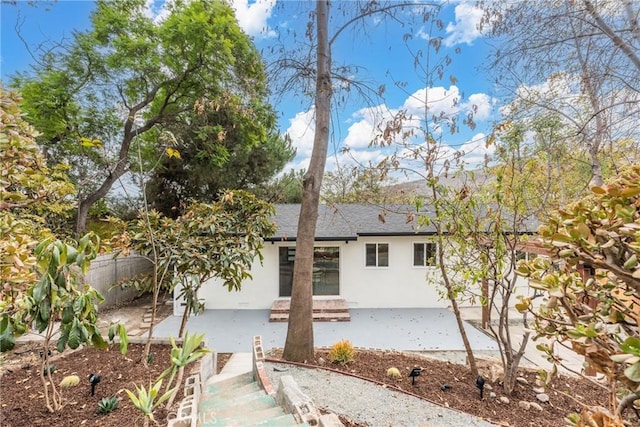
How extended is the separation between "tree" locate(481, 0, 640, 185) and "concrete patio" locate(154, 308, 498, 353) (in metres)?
5.15

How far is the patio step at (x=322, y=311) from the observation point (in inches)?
388

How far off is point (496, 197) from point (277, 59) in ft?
16.2

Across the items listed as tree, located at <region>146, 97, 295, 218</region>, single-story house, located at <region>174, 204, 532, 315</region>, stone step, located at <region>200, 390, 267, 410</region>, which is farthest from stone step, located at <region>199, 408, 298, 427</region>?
tree, located at <region>146, 97, 295, 218</region>

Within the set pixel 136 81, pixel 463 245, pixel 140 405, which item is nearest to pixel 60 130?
pixel 136 81

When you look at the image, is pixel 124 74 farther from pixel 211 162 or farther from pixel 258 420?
pixel 258 420

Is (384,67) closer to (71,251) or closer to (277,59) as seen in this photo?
(277,59)

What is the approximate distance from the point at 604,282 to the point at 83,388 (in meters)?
5.45

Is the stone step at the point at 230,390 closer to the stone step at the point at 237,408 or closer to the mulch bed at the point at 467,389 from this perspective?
the stone step at the point at 237,408

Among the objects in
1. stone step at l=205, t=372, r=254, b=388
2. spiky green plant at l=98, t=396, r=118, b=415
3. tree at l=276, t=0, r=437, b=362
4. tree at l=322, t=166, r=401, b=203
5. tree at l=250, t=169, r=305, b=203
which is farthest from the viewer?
tree at l=250, t=169, r=305, b=203

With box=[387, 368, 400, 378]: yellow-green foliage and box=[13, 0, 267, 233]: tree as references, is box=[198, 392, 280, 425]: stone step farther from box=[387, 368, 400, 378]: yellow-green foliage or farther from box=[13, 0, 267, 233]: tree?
box=[13, 0, 267, 233]: tree

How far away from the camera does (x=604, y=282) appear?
81.9 inches

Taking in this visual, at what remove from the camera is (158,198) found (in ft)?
45.4

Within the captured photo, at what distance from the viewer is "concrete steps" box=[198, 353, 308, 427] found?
3.19 m

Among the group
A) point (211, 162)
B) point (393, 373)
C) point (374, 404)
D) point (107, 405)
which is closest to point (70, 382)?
point (107, 405)
